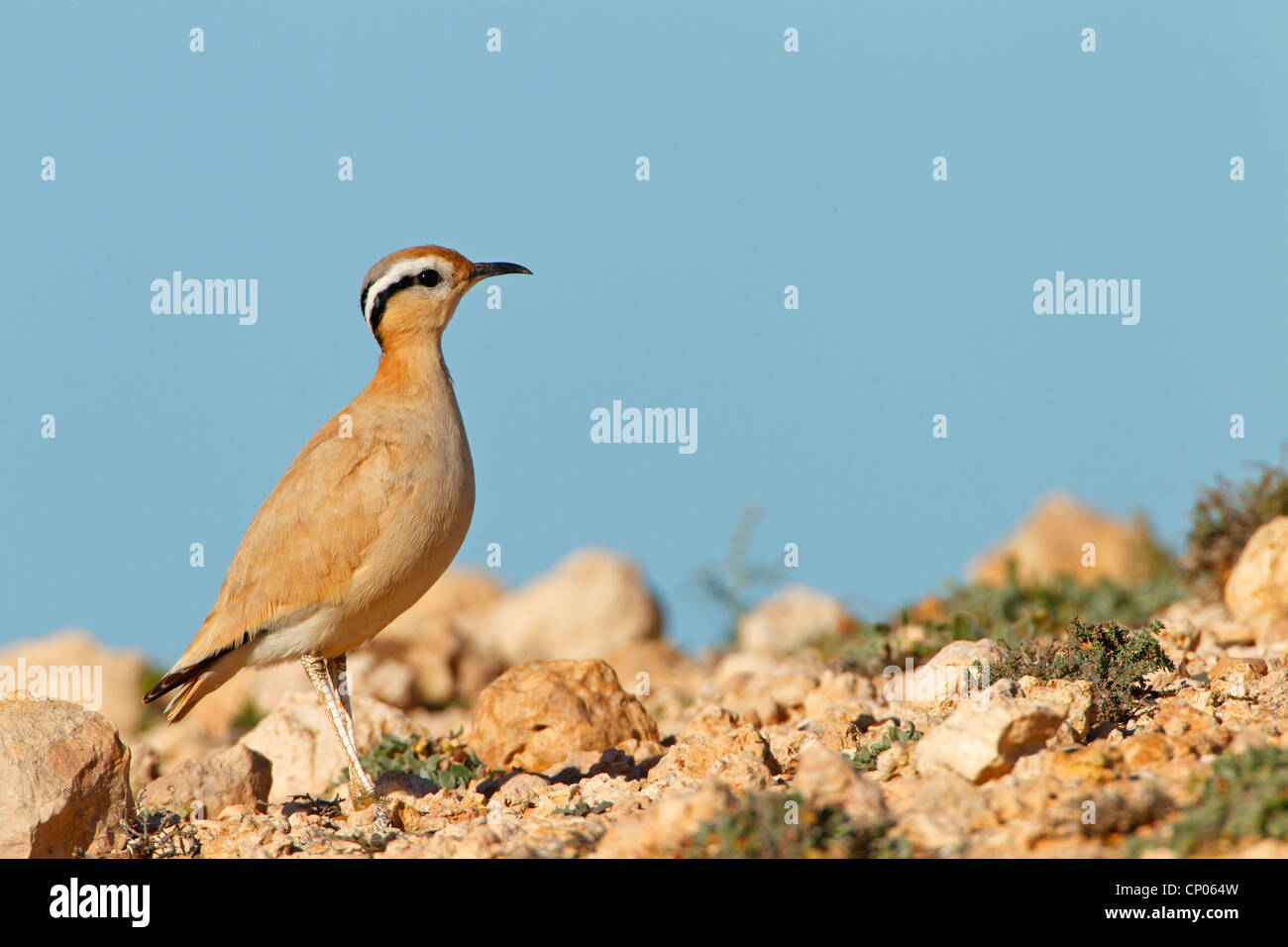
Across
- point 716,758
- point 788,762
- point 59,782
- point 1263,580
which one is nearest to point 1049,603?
point 1263,580

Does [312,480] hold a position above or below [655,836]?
above

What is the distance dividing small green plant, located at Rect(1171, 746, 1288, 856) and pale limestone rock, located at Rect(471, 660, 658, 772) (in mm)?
4588

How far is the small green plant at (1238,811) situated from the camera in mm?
4727

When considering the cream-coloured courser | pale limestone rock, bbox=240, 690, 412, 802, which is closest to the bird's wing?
the cream-coloured courser

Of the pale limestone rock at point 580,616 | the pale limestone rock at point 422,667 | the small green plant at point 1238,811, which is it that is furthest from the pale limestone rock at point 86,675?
the small green plant at point 1238,811

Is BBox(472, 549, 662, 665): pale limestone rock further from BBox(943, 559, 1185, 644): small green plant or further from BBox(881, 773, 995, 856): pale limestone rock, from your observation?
BBox(881, 773, 995, 856): pale limestone rock

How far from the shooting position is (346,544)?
→ 317 inches

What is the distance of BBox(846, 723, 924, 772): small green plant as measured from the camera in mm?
6954

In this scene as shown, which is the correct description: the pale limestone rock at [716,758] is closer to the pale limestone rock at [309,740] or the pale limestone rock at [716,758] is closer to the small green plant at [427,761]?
the small green plant at [427,761]

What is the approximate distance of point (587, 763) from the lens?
28.1 feet

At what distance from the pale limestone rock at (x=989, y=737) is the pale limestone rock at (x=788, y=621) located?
8.31 m
